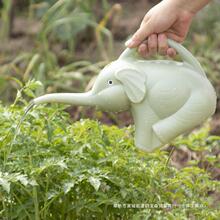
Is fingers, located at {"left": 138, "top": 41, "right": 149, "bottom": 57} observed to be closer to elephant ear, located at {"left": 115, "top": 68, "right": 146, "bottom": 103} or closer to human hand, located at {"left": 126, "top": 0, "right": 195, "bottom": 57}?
human hand, located at {"left": 126, "top": 0, "right": 195, "bottom": 57}

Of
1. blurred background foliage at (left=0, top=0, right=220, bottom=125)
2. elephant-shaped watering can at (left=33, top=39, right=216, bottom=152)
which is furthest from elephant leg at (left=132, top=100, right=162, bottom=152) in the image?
blurred background foliage at (left=0, top=0, right=220, bottom=125)

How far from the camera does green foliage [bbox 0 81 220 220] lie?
2.09 m

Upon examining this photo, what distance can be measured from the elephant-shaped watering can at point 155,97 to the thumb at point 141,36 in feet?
0.24

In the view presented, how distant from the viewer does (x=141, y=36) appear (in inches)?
87.0

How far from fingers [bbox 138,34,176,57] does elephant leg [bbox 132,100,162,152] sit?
0.20 metres

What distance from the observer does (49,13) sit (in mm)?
4488

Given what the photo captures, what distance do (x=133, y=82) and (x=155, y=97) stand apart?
0.27ft

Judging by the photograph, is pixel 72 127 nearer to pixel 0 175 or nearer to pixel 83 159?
pixel 83 159

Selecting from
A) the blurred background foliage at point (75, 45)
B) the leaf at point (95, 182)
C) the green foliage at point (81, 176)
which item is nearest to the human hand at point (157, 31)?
the green foliage at point (81, 176)

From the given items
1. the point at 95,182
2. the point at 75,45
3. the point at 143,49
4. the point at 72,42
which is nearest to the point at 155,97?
the point at 143,49

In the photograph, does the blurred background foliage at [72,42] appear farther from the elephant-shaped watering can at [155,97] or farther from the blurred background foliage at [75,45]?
the elephant-shaped watering can at [155,97]

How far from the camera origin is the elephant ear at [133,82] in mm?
2094

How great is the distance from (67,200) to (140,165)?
0.27 meters

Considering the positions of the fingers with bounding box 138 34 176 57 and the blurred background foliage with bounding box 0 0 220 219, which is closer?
the fingers with bounding box 138 34 176 57
